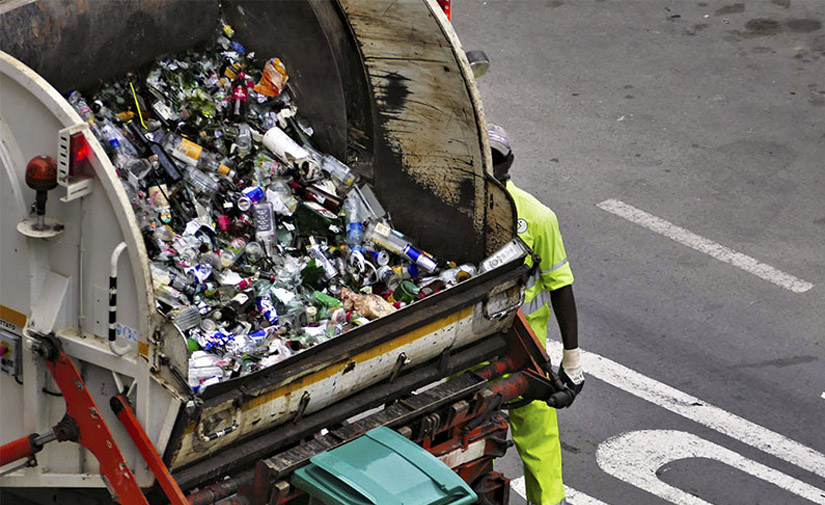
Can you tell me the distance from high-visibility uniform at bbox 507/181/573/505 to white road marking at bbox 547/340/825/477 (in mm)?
1301

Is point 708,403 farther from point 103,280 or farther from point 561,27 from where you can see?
point 561,27

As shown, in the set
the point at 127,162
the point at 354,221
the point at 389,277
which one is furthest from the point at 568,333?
the point at 127,162

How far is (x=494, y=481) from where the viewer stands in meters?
5.31

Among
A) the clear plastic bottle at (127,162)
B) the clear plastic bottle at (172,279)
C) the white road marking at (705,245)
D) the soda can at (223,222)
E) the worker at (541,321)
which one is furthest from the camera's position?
the white road marking at (705,245)

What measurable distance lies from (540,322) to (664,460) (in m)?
1.15

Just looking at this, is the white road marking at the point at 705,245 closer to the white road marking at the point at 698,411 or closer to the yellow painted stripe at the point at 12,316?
the white road marking at the point at 698,411

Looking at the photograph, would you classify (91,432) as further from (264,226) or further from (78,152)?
(264,226)

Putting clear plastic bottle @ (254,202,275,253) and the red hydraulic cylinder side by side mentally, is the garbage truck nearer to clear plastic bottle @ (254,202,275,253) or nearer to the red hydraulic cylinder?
the red hydraulic cylinder

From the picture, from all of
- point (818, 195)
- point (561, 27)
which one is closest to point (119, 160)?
point (818, 195)

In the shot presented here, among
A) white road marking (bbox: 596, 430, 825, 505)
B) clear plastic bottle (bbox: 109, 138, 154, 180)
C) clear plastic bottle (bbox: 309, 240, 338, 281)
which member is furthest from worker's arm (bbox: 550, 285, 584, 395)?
clear plastic bottle (bbox: 109, 138, 154, 180)

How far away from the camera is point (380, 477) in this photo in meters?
4.41

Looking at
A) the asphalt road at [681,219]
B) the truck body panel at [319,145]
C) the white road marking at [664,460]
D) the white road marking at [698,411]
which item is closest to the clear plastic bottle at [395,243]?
the truck body panel at [319,145]

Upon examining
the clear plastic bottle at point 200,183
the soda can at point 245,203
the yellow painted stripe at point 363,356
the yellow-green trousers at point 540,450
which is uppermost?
the clear plastic bottle at point 200,183

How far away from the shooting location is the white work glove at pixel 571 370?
5.73 m
